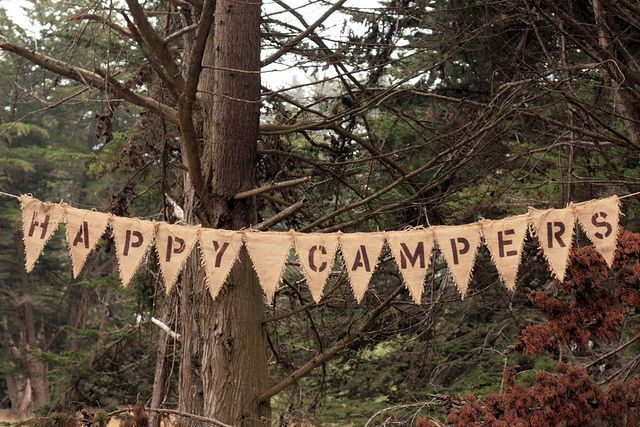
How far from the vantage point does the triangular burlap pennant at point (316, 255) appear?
543cm

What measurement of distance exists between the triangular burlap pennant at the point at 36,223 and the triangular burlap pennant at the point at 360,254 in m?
2.12

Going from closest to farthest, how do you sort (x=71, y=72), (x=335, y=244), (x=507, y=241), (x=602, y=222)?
(x=602, y=222) → (x=507, y=241) → (x=335, y=244) → (x=71, y=72)

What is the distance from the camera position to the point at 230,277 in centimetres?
647

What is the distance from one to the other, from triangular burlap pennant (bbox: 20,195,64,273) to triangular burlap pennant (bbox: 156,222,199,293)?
809mm

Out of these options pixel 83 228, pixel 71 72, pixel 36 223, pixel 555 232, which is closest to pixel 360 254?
pixel 555 232

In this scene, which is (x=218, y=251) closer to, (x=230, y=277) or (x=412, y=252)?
(x=230, y=277)

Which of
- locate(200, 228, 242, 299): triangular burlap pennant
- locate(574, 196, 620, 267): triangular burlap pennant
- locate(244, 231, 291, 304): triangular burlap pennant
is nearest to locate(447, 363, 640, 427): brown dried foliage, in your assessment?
locate(574, 196, 620, 267): triangular burlap pennant

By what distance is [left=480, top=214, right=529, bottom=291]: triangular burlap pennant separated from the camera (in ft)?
17.2

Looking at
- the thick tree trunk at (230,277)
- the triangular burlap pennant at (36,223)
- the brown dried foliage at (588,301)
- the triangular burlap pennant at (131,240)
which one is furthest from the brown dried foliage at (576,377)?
the triangular burlap pennant at (36,223)

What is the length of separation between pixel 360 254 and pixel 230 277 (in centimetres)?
149

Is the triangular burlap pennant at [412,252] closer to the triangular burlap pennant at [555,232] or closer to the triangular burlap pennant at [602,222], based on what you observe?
the triangular burlap pennant at [555,232]

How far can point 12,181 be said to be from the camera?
29.2 meters

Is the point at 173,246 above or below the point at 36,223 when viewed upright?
below

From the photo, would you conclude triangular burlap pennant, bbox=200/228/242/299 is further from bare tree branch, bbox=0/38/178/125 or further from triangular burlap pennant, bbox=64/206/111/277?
bare tree branch, bbox=0/38/178/125
